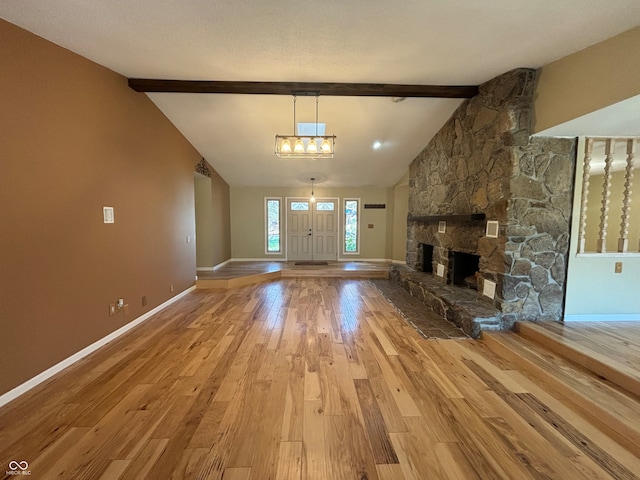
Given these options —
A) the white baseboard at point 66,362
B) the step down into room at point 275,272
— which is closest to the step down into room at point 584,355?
the step down into room at point 275,272

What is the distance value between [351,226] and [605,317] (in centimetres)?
567

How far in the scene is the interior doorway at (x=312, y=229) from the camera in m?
8.10

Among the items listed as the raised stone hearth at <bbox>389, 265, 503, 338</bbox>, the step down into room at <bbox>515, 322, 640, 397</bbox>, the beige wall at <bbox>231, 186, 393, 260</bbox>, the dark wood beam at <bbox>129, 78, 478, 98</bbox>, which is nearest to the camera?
the step down into room at <bbox>515, 322, 640, 397</bbox>

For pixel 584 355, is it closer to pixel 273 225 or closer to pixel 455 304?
pixel 455 304

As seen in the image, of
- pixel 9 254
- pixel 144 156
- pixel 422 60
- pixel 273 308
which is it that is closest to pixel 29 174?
pixel 9 254

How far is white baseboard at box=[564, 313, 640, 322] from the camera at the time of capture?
3.22 m

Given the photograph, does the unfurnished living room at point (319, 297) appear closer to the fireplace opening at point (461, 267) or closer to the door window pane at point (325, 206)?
the fireplace opening at point (461, 267)

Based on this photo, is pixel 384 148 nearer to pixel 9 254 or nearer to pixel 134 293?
pixel 134 293

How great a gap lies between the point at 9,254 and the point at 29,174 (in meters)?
0.64

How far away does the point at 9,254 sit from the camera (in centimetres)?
206

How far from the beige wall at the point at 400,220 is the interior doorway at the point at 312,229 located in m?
1.68

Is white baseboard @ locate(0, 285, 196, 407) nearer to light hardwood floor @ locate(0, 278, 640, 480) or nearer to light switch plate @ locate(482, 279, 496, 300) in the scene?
light hardwood floor @ locate(0, 278, 640, 480)

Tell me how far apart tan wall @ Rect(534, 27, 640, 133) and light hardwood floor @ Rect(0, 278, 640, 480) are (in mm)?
2479

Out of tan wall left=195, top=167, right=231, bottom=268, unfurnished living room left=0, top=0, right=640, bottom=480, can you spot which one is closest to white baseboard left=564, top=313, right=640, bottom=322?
unfurnished living room left=0, top=0, right=640, bottom=480
